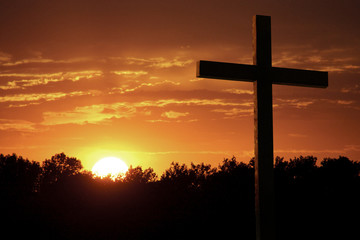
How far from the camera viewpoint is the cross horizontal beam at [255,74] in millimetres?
8367

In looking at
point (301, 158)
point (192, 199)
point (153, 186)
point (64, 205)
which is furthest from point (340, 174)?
point (64, 205)

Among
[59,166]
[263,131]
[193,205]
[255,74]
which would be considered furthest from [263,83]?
[59,166]

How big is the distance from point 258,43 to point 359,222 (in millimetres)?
24746

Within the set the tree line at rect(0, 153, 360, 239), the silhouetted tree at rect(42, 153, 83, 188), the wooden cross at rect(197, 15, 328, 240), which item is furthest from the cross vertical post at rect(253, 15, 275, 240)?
the silhouetted tree at rect(42, 153, 83, 188)

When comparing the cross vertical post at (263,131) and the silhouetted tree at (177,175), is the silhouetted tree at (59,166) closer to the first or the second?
the silhouetted tree at (177,175)

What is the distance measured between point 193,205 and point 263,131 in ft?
87.8

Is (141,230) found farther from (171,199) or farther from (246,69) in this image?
(246,69)

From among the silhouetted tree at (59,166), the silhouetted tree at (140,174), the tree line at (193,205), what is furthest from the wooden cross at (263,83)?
the silhouetted tree at (59,166)

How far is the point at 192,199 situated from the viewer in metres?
35.8

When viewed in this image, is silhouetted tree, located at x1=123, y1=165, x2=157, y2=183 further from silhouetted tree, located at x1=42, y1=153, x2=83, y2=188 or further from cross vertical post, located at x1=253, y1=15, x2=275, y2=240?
cross vertical post, located at x1=253, y1=15, x2=275, y2=240

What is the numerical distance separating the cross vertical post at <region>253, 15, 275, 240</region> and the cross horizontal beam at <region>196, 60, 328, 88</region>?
0.43 ft

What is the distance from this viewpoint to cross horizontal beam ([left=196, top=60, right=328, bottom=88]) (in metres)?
8.37

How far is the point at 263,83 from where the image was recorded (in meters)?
8.70

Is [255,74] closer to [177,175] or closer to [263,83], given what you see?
[263,83]
